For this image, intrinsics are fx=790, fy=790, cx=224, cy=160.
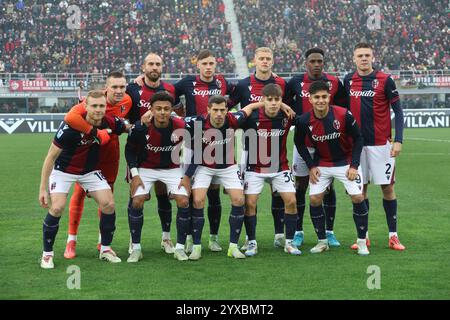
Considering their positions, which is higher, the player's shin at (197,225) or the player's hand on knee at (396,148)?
the player's hand on knee at (396,148)

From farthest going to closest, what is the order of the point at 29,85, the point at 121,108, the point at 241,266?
the point at 29,85
the point at 121,108
the point at 241,266

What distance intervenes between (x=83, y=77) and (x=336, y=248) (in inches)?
1288

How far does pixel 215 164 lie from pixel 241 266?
52.8 inches

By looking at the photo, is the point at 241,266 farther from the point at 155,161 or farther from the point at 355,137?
the point at 355,137

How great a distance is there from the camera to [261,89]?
9.40 m

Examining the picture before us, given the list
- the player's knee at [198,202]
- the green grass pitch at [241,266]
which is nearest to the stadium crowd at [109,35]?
the green grass pitch at [241,266]

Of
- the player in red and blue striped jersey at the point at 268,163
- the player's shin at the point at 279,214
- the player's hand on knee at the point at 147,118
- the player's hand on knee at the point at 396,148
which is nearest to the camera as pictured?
the player's hand on knee at the point at 147,118

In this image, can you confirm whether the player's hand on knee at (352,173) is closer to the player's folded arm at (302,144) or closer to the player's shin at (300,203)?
the player's folded arm at (302,144)

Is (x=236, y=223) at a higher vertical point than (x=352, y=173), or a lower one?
lower

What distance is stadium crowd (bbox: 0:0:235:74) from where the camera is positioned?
4259 centimetres

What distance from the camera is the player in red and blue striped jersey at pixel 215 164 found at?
8.86m

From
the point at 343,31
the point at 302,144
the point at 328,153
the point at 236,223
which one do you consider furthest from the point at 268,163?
the point at 343,31

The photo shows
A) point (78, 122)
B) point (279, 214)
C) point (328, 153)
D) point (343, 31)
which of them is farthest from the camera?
point (343, 31)
